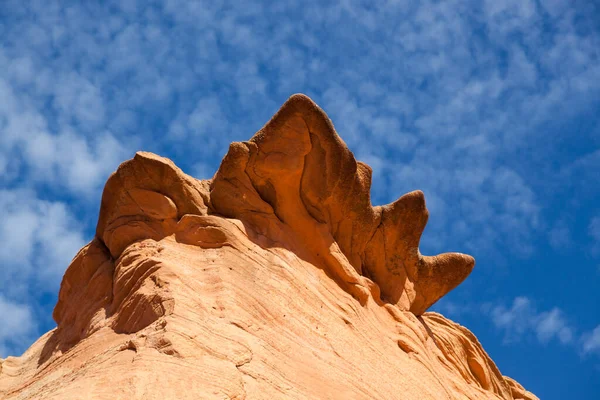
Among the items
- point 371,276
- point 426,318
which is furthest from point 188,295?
point 426,318

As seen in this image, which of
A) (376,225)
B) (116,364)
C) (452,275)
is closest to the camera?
(116,364)

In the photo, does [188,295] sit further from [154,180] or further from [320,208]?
[320,208]

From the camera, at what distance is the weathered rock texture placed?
830 cm

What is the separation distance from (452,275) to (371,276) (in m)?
1.87

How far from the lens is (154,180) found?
11.7 meters

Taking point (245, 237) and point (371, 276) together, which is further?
point (371, 276)

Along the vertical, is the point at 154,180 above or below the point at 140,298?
above

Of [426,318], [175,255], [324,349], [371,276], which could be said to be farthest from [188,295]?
[426,318]

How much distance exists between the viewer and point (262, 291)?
33.2ft

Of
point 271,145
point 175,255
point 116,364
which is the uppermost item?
point 271,145

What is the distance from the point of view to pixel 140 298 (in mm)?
9383

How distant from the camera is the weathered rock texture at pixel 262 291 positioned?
8297 mm

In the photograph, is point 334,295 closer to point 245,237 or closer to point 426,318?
point 245,237

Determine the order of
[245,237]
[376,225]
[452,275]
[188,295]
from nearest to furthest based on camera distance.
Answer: [188,295]
[245,237]
[376,225]
[452,275]
